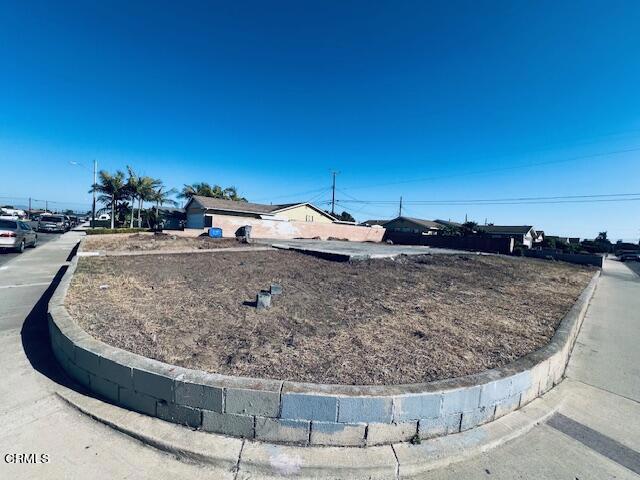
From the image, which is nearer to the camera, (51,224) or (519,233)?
(51,224)

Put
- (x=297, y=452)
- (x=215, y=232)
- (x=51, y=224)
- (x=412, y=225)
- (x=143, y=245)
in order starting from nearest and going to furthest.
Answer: (x=297, y=452) → (x=143, y=245) → (x=215, y=232) → (x=51, y=224) → (x=412, y=225)

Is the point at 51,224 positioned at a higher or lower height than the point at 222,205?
lower

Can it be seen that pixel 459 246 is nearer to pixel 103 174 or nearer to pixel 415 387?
pixel 415 387

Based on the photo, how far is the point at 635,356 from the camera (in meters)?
4.12

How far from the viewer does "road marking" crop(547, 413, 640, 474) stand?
2.13m

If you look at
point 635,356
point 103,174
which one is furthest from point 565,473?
point 103,174

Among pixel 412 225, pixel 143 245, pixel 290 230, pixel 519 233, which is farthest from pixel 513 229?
pixel 143 245

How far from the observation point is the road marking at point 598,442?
2.13 meters

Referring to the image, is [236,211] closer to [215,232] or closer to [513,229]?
[215,232]

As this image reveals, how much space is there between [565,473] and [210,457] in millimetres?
2418

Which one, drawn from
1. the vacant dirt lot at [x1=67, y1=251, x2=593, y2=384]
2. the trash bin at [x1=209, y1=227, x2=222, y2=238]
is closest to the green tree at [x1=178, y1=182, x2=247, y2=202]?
the trash bin at [x1=209, y1=227, x2=222, y2=238]

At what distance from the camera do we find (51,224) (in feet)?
76.5
